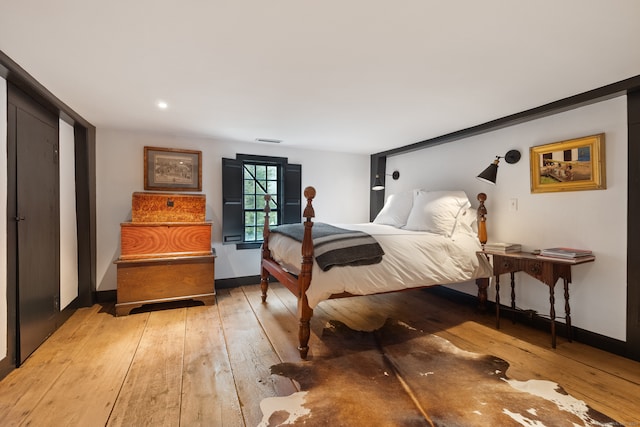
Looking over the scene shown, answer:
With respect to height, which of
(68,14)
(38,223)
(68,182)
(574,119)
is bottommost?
(38,223)

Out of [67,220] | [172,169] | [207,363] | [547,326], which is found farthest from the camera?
[172,169]

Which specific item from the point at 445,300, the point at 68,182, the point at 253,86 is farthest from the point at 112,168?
the point at 445,300

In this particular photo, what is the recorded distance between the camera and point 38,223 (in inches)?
92.7

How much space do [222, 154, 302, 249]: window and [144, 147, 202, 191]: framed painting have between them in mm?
358

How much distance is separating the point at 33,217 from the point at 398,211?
11.9ft

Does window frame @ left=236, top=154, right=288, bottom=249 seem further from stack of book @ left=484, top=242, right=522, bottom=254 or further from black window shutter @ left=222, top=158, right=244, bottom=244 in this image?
stack of book @ left=484, top=242, right=522, bottom=254

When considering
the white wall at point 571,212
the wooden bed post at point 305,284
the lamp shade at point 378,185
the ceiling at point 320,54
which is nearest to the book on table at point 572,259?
the white wall at point 571,212

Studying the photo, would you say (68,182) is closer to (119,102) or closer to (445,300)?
(119,102)

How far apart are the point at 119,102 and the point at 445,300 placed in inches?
161

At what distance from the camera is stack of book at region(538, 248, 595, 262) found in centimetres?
229

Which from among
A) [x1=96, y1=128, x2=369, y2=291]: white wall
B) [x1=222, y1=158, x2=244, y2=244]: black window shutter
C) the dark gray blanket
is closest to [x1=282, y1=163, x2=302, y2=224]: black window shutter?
[x1=96, y1=128, x2=369, y2=291]: white wall

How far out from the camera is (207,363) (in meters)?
2.12

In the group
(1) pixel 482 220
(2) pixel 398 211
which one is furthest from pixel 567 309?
(2) pixel 398 211

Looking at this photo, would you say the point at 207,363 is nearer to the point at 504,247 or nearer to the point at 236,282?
the point at 236,282
